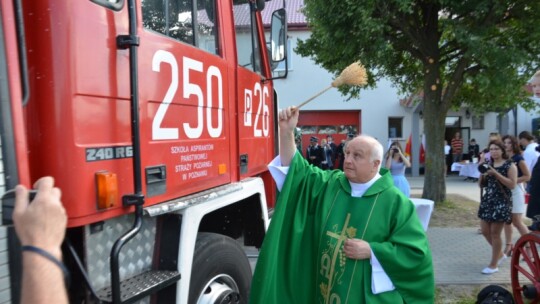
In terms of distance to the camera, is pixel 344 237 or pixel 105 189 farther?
pixel 344 237

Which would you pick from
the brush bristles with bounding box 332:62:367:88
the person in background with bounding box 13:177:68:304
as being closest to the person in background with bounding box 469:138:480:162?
the brush bristles with bounding box 332:62:367:88

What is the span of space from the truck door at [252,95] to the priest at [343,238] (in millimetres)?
717

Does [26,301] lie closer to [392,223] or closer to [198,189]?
[198,189]

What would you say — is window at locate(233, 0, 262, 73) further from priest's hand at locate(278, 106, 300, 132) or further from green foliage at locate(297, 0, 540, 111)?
green foliage at locate(297, 0, 540, 111)

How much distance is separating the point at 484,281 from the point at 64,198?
4899 mm

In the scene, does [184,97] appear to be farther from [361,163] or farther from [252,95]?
[252,95]

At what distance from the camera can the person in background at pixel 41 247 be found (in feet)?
3.34

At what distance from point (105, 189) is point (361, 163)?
4.30 feet

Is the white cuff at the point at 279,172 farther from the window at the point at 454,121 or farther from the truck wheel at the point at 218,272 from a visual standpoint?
the window at the point at 454,121

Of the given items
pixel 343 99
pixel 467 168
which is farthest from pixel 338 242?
pixel 343 99

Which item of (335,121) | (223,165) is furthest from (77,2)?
(335,121)

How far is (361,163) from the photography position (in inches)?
93.1

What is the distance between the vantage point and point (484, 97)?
10781 millimetres

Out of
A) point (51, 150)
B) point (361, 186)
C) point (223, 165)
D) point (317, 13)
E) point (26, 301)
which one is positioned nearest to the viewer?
point (26, 301)
